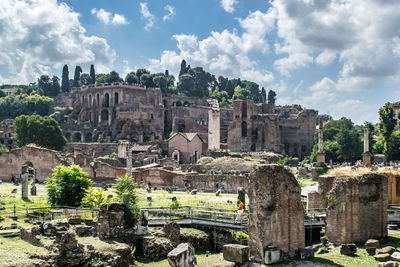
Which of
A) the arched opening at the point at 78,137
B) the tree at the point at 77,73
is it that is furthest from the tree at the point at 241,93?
the arched opening at the point at 78,137

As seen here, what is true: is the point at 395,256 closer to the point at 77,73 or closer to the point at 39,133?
the point at 39,133

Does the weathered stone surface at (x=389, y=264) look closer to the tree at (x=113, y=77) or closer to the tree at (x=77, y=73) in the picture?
the tree at (x=113, y=77)

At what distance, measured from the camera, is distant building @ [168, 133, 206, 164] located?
61219 millimetres

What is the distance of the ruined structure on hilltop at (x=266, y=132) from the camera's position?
7694 centimetres

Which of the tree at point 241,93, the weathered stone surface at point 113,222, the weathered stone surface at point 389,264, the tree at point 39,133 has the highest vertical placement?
the tree at point 241,93

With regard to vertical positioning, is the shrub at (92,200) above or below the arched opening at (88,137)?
below

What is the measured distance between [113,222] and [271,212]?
19.8 feet

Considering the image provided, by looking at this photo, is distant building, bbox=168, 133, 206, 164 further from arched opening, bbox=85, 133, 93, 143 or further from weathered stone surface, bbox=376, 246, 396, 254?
weathered stone surface, bbox=376, 246, 396, 254

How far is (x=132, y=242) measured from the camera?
15516 millimetres

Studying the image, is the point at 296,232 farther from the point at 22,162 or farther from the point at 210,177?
the point at 22,162

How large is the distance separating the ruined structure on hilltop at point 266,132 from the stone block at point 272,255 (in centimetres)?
6320

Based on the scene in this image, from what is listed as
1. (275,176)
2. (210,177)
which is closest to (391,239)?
(275,176)

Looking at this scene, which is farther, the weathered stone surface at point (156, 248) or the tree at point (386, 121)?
the tree at point (386, 121)

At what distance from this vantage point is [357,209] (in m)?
15.3
